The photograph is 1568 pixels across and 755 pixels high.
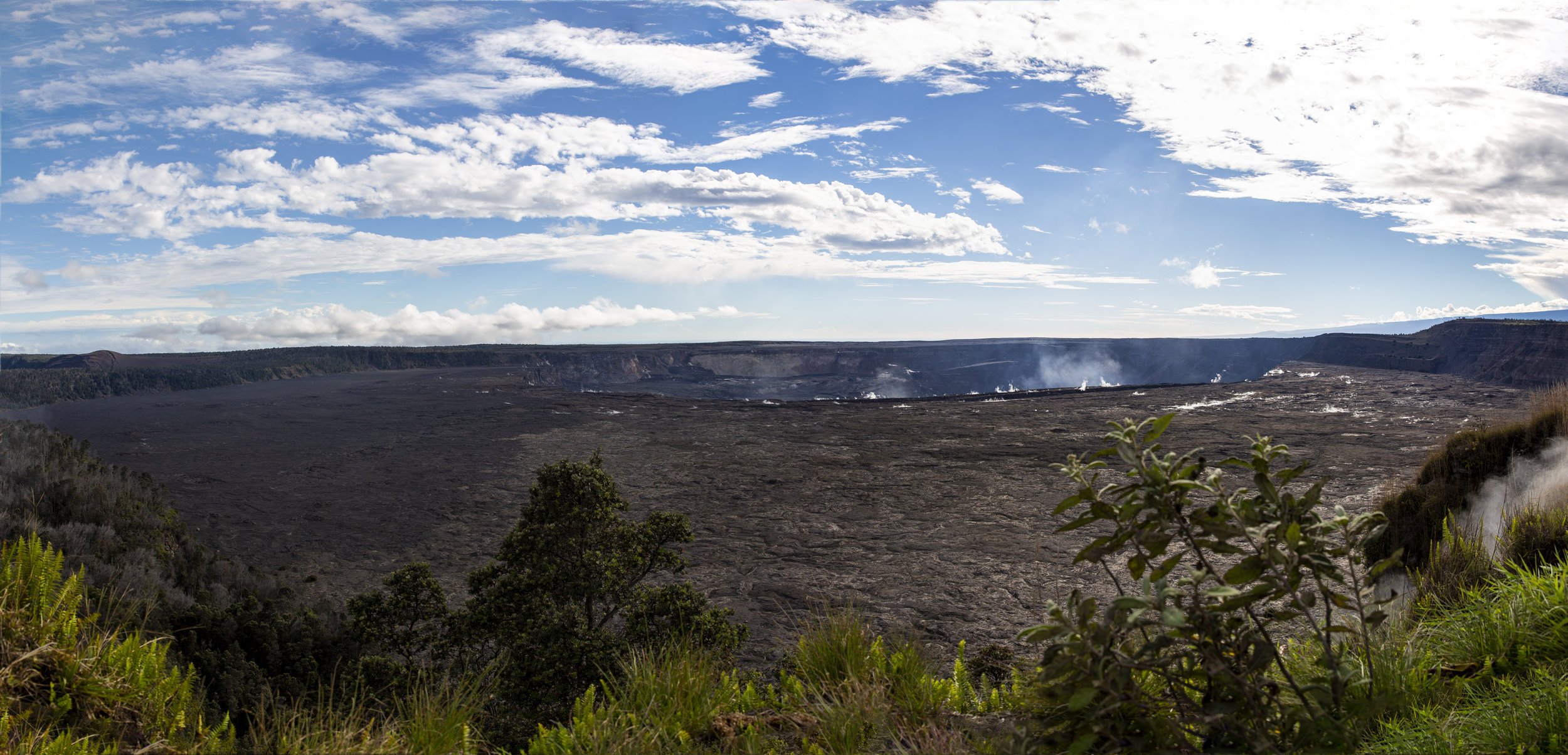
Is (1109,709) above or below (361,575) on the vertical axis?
above

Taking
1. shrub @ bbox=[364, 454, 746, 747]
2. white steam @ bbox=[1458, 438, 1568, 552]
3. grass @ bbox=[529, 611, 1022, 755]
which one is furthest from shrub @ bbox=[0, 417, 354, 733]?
white steam @ bbox=[1458, 438, 1568, 552]

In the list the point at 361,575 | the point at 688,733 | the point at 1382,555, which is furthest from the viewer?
the point at 361,575

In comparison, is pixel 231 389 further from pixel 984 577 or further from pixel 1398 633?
pixel 1398 633

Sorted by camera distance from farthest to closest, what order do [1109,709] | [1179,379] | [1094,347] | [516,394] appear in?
1. [1094,347]
2. [1179,379]
3. [516,394]
4. [1109,709]

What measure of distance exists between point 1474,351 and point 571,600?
5005cm

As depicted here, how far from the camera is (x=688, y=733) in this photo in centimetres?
313

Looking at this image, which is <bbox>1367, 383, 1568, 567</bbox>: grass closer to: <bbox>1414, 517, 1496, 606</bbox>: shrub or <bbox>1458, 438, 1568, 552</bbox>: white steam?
<bbox>1458, 438, 1568, 552</bbox>: white steam

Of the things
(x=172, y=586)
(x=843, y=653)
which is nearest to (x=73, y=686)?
(x=843, y=653)

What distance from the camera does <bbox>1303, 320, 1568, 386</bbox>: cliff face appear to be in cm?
3231

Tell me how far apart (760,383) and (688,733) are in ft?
183

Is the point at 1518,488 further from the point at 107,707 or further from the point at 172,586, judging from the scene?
the point at 172,586

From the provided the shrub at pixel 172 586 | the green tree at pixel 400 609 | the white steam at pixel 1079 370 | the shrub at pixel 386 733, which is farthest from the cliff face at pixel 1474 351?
the shrub at pixel 172 586

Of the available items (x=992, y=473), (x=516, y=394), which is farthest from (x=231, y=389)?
(x=992, y=473)

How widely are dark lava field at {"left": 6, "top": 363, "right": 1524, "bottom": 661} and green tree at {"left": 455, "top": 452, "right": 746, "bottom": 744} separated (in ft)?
7.77
